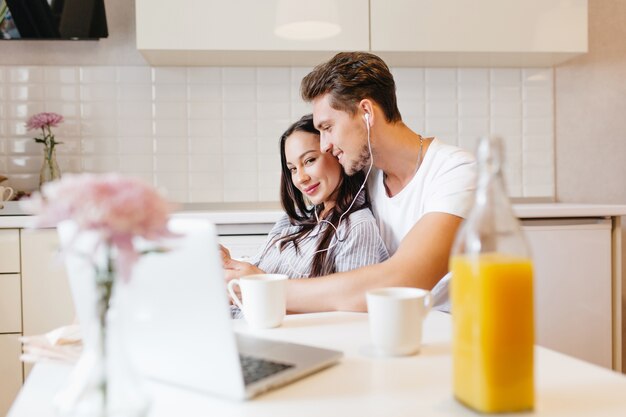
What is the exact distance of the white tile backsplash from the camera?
3.02 m

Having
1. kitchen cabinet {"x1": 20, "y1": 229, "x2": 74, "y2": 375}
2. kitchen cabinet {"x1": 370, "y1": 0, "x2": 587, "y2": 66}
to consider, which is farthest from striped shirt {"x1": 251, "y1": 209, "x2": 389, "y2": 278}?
kitchen cabinet {"x1": 370, "y1": 0, "x2": 587, "y2": 66}

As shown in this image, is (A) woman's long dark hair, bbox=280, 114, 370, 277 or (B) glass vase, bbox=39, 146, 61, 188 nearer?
(A) woman's long dark hair, bbox=280, 114, 370, 277

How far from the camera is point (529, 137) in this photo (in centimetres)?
324

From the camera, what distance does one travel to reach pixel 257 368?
809 millimetres

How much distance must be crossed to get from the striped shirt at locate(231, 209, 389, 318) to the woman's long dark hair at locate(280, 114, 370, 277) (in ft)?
0.05

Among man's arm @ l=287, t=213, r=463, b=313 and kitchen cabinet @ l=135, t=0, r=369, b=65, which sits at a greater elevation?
kitchen cabinet @ l=135, t=0, r=369, b=65

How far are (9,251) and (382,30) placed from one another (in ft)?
5.47

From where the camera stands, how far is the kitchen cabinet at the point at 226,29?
8.63 ft

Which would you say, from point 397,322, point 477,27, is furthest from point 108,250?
point 477,27

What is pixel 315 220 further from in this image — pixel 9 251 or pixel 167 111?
pixel 167 111

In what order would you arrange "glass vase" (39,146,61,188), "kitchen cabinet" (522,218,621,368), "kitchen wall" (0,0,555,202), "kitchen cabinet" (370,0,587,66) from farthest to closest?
"kitchen wall" (0,0,555,202)
"glass vase" (39,146,61,188)
"kitchen cabinet" (370,0,587,66)
"kitchen cabinet" (522,218,621,368)

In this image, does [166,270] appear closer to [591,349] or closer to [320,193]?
[320,193]

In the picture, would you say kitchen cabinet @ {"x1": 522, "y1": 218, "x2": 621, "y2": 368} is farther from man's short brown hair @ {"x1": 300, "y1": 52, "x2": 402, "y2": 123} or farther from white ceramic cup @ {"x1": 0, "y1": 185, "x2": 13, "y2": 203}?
white ceramic cup @ {"x1": 0, "y1": 185, "x2": 13, "y2": 203}

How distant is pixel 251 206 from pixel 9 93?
120 centimetres
